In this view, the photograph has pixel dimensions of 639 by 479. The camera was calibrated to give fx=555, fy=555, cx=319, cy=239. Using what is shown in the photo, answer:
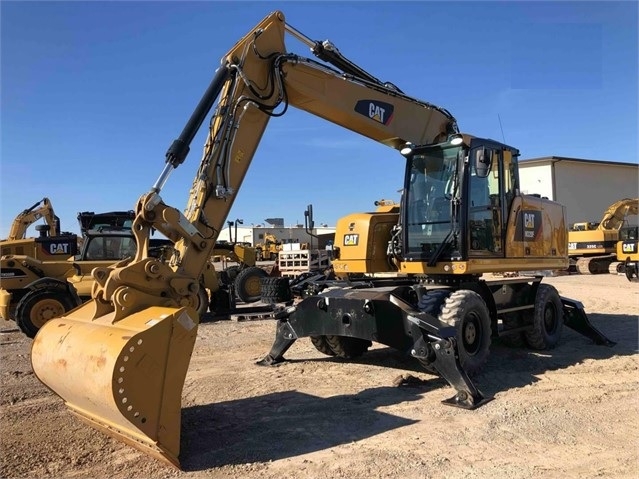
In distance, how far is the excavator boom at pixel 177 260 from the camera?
423 centimetres

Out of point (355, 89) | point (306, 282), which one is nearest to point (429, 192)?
point (355, 89)

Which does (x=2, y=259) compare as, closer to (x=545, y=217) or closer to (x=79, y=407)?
(x=79, y=407)

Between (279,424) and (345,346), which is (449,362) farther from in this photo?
(345,346)

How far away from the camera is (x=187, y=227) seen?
17.5ft

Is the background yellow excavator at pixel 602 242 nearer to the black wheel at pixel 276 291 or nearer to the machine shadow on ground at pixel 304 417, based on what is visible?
the black wheel at pixel 276 291

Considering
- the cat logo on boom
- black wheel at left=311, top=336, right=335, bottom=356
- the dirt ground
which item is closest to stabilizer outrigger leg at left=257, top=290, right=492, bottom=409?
the dirt ground

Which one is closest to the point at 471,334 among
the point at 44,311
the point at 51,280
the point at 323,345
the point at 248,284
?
the point at 323,345

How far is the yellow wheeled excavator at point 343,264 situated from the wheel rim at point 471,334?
20 mm

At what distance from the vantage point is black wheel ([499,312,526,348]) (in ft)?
27.8

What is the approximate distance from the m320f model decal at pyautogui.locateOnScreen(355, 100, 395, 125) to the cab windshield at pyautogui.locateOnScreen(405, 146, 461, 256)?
2.29ft

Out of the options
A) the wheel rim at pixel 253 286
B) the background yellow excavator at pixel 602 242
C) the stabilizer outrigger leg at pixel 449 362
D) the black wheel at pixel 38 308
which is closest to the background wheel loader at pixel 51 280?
the black wheel at pixel 38 308

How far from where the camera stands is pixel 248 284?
1562 centimetres

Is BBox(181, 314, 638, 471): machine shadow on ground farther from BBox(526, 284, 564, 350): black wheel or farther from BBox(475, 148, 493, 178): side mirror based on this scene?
BBox(475, 148, 493, 178): side mirror

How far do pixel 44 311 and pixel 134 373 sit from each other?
7.99 m
